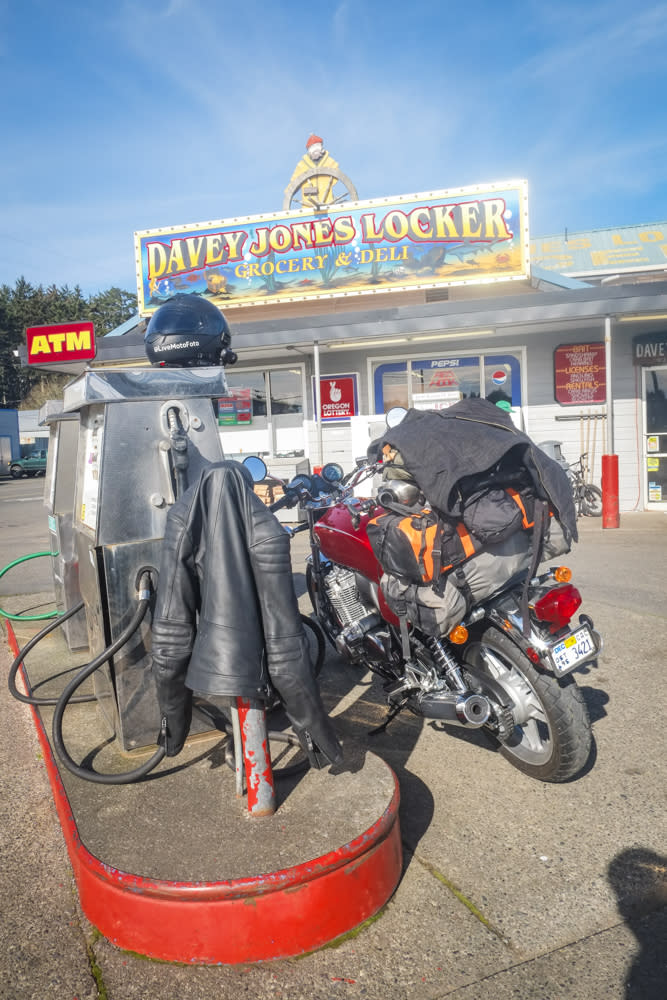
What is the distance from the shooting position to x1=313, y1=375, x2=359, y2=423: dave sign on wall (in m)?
12.5

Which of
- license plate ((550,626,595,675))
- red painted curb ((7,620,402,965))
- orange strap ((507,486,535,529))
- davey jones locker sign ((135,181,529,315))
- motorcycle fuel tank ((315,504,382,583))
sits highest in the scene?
davey jones locker sign ((135,181,529,315))

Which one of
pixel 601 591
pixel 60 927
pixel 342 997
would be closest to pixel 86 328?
pixel 60 927

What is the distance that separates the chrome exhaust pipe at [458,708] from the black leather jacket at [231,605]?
799 millimetres

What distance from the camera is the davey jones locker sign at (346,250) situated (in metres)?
12.0

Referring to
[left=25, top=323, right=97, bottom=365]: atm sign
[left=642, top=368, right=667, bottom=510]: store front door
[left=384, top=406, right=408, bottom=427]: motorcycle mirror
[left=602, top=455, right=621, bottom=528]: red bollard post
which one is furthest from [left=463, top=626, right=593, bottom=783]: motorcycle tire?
[left=642, top=368, right=667, bottom=510]: store front door

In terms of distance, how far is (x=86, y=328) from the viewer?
17.1ft

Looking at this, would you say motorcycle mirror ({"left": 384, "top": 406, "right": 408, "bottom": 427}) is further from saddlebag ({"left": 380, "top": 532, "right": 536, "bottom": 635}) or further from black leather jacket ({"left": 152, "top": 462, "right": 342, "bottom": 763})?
black leather jacket ({"left": 152, "top": 462, "right": 342, "bottom": 763})

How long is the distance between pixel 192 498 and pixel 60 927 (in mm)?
1530

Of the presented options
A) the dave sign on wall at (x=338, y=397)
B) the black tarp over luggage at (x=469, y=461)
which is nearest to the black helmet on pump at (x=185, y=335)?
the black tarp over luggage at (x=469, y=461)

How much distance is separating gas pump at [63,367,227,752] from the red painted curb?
0.88m

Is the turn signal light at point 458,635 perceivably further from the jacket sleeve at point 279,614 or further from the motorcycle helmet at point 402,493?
the jacket sleeve at point 279,614

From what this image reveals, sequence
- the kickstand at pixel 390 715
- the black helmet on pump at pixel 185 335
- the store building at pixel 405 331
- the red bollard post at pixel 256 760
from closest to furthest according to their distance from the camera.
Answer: the red bollard post at pixel 256 760 → the kickstand at pixel 390 715 → the black helmet on pump at pixel 185 335 → the store building at pixel 405 331

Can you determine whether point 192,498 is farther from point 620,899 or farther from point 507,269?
point 507,269

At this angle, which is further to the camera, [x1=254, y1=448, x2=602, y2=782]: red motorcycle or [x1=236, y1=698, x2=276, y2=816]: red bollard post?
[x1=254, y1=448, x2=602, y2=782]: red motorcycle
